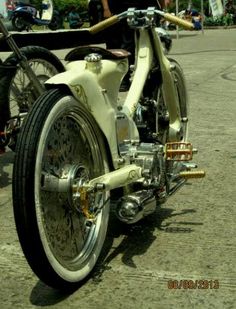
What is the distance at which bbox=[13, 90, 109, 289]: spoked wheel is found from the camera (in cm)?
259

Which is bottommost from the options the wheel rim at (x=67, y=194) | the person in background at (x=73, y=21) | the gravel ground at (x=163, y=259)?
the person in background at (x=73, y=21)

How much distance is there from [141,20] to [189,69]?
706 cm

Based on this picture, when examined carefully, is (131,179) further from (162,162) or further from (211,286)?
(211,286)

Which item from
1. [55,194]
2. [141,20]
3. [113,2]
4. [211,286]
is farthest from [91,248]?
[113,2]

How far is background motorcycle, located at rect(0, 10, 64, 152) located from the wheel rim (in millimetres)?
1663

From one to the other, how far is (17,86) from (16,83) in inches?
2.4

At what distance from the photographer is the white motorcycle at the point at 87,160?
8.61ft

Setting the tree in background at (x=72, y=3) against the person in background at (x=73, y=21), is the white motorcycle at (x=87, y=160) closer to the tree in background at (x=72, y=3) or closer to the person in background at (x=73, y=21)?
the person in background at (x=73, y=21)

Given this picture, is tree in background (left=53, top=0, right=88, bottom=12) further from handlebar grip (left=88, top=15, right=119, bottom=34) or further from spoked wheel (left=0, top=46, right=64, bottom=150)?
handlebar grip (left=88, top=15, right=119, bottom=34)

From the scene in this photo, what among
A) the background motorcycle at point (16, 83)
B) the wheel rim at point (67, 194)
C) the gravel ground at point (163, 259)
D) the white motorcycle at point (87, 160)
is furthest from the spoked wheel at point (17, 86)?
the wheel rim at point (67, 194)

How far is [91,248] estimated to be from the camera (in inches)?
122

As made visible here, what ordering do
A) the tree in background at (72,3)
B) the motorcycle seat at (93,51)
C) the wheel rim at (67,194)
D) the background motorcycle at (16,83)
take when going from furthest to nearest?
the tree in background at (72,3) → the background motorcycle at (16,83) → the motorcycle seat at (93,51) → the wheel rim at (67,194)
